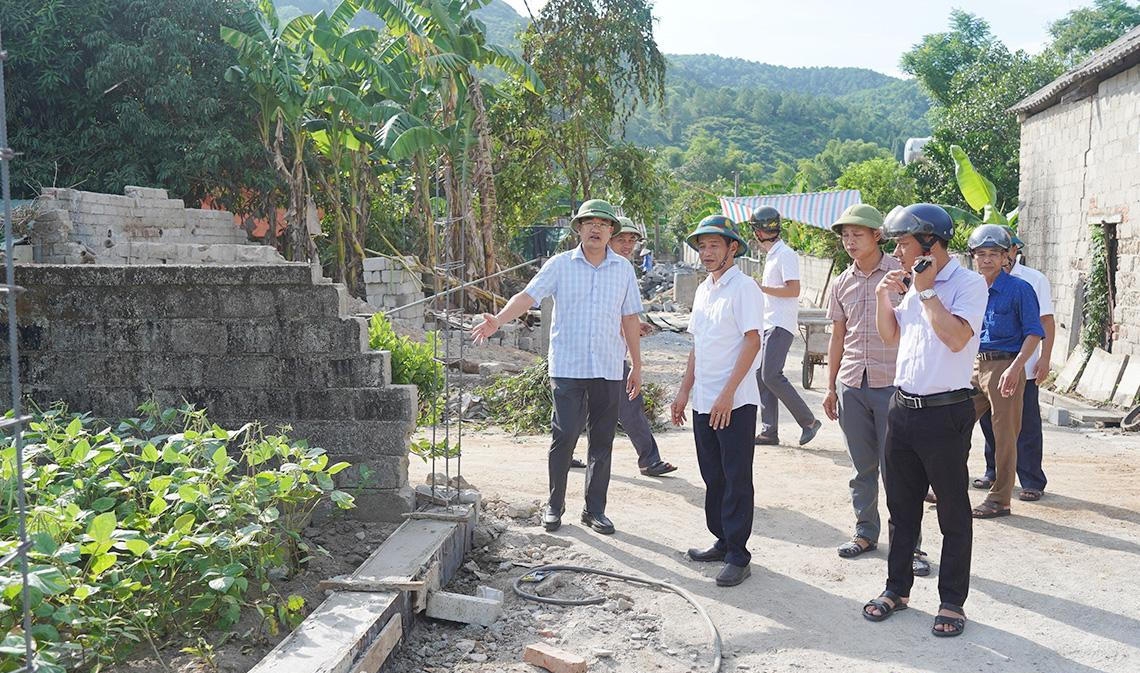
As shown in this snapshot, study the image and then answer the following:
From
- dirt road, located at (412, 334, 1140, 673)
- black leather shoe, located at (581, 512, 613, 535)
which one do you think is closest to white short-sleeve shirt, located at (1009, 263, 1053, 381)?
dirt road, located at (412, 334, 1140, 673)

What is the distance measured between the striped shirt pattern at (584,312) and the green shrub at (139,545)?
155 cm

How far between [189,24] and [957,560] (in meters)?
17.3

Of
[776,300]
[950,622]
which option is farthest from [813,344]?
[950,622]

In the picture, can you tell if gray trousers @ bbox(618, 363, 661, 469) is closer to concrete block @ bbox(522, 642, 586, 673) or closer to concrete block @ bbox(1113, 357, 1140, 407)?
concrete block @ bbox(522, 642, 586, 673)

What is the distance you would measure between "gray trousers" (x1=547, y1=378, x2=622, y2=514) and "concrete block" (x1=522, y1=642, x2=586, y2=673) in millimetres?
1702

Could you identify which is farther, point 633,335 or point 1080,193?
point 1080,193

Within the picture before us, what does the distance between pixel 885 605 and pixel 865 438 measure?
1.08 metres

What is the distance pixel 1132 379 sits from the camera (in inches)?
438

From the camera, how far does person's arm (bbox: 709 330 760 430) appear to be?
487cm

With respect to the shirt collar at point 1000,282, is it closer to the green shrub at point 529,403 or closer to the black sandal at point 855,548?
the black sandal at point 855,548

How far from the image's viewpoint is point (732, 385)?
4.87 meters

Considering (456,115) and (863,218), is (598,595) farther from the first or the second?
(456,115)

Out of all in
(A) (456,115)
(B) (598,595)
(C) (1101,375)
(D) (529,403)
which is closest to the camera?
(B) (598,595)

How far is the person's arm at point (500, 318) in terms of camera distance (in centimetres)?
528
